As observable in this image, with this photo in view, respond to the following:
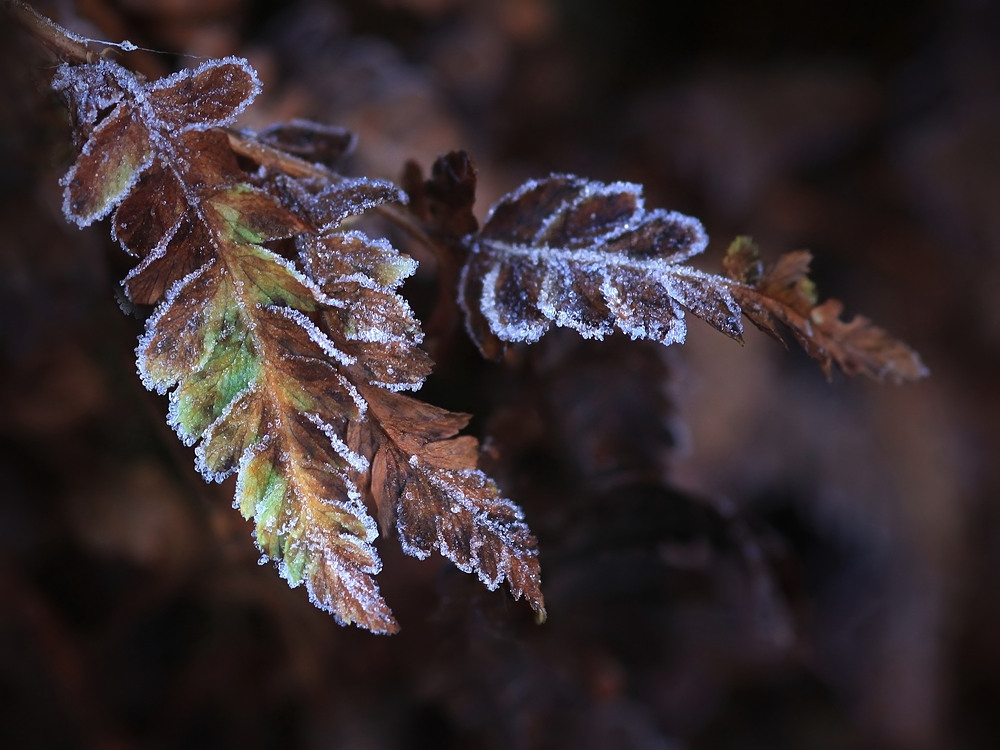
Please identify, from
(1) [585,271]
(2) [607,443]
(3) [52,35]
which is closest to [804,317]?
(1) [585,271]

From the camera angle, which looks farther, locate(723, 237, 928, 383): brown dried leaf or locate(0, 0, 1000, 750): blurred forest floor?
locate(0, 0, 1000, 750): blurred forest floor

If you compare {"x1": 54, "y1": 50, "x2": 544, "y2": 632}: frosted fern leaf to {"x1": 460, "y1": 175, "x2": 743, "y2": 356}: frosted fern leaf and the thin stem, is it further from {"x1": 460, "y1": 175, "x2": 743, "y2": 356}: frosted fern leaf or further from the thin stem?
{"x1": 460, "y1": 175, "x2": 743, "y2": 356}: frosted fern leaf

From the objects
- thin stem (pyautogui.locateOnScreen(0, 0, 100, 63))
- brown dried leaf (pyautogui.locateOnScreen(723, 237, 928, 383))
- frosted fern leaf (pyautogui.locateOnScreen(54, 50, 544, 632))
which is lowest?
frosted fern leaf (pyautogui.locateOnScreen(54, 50, 544, 632))

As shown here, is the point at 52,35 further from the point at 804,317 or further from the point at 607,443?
the point at 607,443

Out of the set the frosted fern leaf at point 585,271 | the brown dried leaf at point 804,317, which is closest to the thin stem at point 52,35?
the frosted fern leaf at point 585,271

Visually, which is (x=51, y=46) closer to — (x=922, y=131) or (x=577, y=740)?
(x=577, y=740)

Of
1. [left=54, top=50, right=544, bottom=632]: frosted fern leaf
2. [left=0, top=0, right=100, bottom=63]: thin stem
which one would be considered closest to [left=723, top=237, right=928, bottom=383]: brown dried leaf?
[left=54, top=50, right=544, bottom=632]: frosted fern leaf

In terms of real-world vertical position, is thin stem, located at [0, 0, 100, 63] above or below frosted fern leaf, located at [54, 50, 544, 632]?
above

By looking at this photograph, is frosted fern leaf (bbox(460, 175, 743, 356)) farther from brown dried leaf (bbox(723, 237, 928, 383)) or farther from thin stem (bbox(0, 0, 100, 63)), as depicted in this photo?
thin stem (bbox(0, 0, 100, 63))
